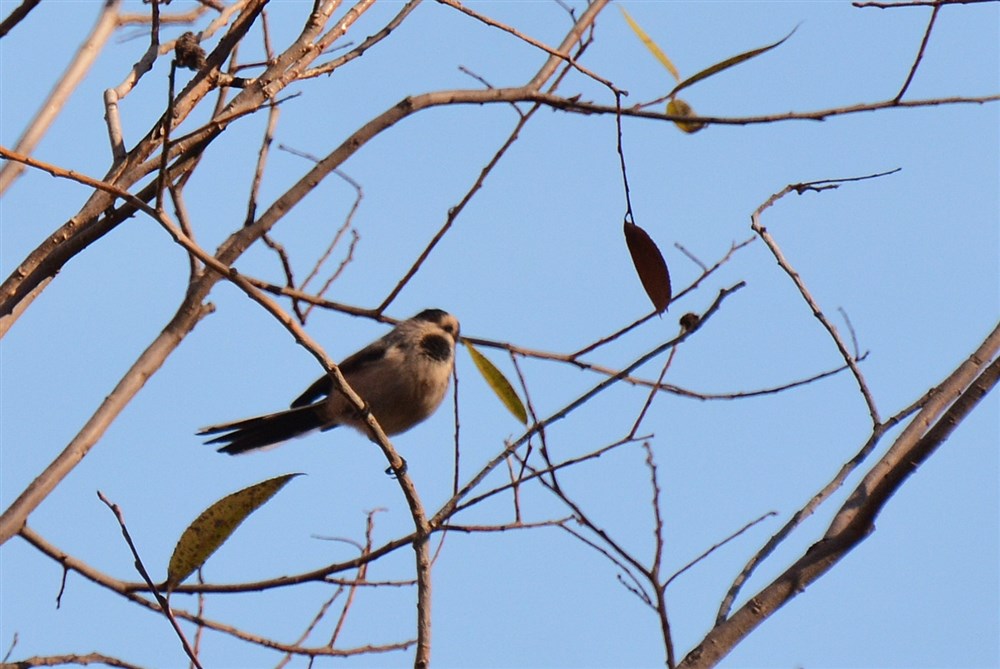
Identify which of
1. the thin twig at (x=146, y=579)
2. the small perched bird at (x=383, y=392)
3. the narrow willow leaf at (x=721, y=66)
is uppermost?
the small perched bird at (x=383, y=392)

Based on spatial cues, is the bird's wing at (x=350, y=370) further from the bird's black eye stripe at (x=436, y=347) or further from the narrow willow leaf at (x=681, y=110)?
the narrow willow leaf at (x=681, y=110)

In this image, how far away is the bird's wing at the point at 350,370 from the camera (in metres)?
4.60

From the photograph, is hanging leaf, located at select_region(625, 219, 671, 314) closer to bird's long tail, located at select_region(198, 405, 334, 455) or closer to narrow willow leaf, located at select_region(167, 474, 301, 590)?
narrow willow leaf, located at select_region(167, 474, 301, 590)

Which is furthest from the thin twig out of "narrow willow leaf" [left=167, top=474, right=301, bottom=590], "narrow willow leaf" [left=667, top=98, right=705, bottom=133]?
"narrow willow leaf" [left=667, top=98, right=705, bottom=133]

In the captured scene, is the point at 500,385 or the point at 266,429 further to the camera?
the point at 266,429

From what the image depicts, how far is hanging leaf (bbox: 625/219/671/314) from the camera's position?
2395 mm

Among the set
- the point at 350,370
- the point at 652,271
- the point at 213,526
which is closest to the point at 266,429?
the point at 350,370

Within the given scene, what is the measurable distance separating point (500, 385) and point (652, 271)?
1.41 feet

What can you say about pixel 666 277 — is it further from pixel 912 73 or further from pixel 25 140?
pixel 25 140

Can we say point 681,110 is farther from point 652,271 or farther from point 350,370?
point 350,370

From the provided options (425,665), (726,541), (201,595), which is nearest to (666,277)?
(726,541)

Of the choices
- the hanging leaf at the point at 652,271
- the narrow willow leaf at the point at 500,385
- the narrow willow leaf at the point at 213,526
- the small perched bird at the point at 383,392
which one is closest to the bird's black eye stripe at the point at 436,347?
the small perched bird at the point at 383,392

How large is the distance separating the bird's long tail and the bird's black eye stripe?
536 mm

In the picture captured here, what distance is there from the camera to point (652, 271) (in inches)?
94.7
